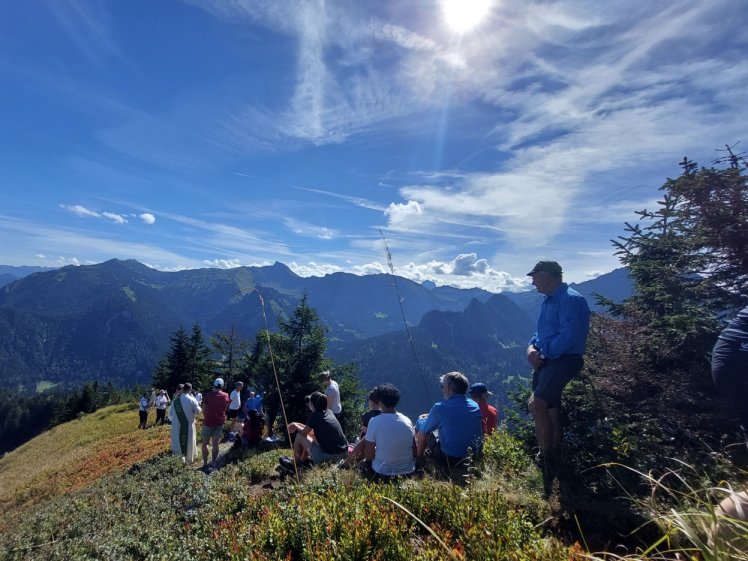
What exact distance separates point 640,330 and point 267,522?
7074 millimetres

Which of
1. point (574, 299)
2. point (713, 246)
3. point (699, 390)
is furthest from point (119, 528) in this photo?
point (713, 246)

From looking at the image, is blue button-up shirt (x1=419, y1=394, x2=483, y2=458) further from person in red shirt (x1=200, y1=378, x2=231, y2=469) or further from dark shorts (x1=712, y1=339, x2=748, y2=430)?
person in red shirt (x1=200, y1=378, x2=231, y2=469)

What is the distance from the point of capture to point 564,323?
4.81 meters

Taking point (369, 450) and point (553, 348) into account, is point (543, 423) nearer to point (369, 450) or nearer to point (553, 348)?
point (553, 348)

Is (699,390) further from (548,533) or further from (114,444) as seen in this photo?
(114,444)

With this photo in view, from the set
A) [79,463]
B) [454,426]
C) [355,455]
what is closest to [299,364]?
[79,463]

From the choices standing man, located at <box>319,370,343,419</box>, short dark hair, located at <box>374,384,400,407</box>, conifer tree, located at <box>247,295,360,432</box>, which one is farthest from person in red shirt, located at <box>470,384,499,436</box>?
conifer tree, located at <box>247,295,360,432</box>

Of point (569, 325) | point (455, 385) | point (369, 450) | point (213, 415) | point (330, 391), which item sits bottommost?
point (213, 415)

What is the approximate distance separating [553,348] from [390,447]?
2.84m

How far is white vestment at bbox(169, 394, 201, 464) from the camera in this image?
12.1 meters

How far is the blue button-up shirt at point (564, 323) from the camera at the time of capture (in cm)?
475

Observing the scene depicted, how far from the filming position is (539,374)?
514 centimetres

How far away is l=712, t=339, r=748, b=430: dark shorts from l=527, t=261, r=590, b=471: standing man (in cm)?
210

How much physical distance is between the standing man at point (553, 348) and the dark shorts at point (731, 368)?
2.10 meters
